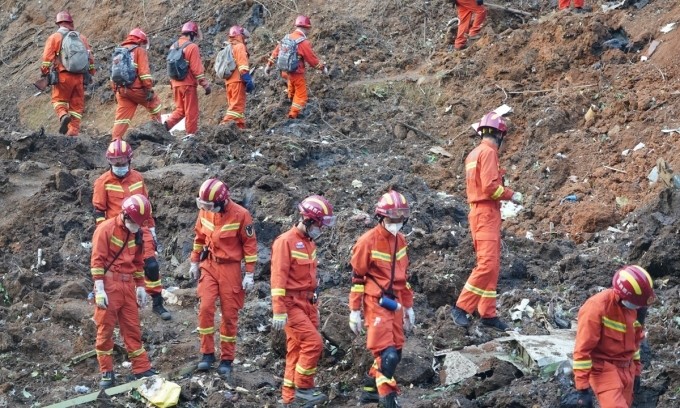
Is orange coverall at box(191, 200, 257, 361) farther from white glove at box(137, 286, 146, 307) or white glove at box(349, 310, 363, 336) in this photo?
white glove at box(349, 310, 363, 336)

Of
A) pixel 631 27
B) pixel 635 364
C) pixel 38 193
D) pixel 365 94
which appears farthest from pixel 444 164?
pixel 635 364

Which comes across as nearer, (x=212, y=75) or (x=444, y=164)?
(x=444, y=164)

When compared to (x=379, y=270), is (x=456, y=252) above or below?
below

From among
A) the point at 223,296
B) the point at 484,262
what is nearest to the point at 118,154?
the point at 223,296

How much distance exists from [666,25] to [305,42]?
18.6ft

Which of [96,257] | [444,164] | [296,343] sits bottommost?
[444,164]

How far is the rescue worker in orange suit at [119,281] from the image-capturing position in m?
9.88

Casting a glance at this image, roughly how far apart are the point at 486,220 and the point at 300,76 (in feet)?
23.9

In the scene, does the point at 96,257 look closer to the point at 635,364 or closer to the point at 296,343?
the point at 296,343

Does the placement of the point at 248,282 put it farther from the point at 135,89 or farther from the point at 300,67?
the point at 300,67

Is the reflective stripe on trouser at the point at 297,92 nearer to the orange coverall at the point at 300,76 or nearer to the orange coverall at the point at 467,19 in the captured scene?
the orange coverall at the point at 300,76

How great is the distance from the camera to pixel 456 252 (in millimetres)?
12391

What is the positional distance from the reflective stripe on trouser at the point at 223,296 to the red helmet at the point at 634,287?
149 inches

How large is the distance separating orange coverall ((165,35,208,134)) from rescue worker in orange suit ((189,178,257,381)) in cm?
652
